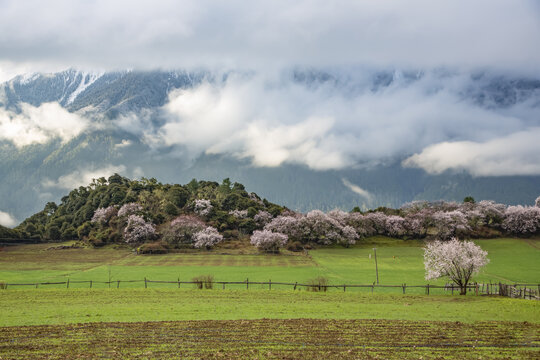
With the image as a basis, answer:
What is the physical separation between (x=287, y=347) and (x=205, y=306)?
1445 centimetres

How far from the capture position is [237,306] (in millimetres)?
36531

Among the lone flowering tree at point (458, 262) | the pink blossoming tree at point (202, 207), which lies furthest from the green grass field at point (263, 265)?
the pink blossoming tree at point (202, 207)

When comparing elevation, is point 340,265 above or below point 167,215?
below

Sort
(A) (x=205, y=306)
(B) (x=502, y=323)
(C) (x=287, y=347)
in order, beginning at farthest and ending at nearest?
(A) (x=205, y=306)
(B) (x=502, y=323)
(C) (x=287, y=347)

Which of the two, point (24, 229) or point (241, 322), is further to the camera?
point (24, 229)

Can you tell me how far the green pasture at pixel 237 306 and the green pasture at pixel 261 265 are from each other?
1036cm

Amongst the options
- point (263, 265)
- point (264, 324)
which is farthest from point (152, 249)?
point (264, 324)

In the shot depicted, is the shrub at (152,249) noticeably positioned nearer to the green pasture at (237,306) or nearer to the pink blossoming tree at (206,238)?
the pink blossoming tree at (206,238)

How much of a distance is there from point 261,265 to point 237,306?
46335mm

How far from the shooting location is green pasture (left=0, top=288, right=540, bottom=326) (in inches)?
1244

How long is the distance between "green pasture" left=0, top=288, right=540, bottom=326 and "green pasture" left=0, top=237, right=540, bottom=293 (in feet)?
34.0

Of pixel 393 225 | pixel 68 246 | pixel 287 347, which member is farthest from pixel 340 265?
pixel 68 246

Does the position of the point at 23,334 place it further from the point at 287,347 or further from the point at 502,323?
the point at 502,323

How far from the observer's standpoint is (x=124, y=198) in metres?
141
